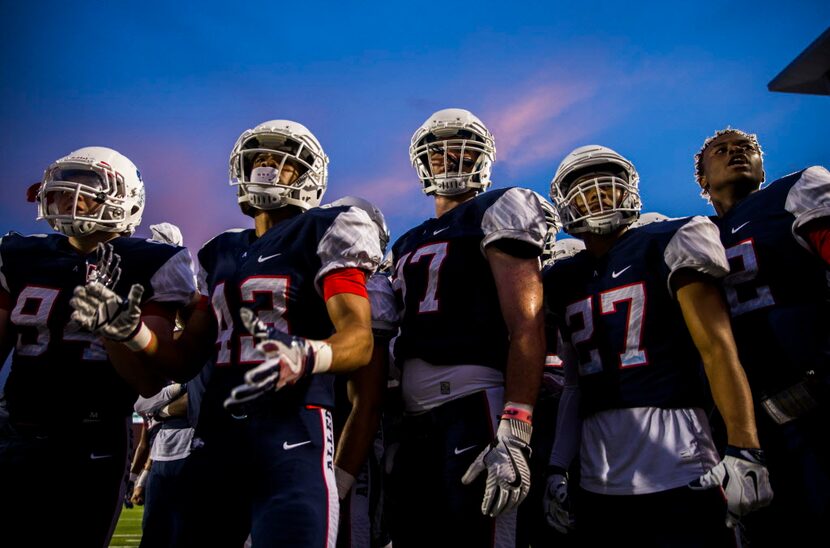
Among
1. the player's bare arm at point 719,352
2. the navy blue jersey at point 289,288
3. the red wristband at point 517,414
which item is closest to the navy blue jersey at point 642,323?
the player's bare arm at point 719,352

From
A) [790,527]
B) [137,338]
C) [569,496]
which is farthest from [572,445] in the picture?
[137,338]

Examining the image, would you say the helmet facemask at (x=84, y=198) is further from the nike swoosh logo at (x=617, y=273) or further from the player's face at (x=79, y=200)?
the nike swoosh logo at (x=617, y=273)

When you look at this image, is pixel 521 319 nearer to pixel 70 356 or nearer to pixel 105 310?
pixel 105 310

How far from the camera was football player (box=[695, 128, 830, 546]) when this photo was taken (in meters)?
2.70

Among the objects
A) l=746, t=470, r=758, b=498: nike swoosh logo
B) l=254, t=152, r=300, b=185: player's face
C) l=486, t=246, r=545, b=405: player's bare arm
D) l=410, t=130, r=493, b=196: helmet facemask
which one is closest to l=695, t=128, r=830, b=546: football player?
l=746, t=470, r=758, b=498: nike swoosh logo

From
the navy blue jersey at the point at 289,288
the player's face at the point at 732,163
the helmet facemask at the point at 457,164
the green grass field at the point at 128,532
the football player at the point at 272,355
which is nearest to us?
the football player at the point at 272,355

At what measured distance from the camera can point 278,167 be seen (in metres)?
3.02

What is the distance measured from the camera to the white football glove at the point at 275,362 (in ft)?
5.46

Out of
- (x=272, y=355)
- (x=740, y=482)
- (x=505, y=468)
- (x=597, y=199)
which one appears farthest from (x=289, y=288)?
(x=740, y=482)

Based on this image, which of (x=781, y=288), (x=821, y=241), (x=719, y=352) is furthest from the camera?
(x=781, y=288)

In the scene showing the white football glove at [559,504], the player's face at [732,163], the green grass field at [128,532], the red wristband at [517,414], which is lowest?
the green grass field at [128,532]

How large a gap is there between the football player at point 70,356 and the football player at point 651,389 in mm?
2180

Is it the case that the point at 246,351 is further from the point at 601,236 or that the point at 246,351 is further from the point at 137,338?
the point at 601,236

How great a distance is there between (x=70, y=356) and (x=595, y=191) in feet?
9.95
